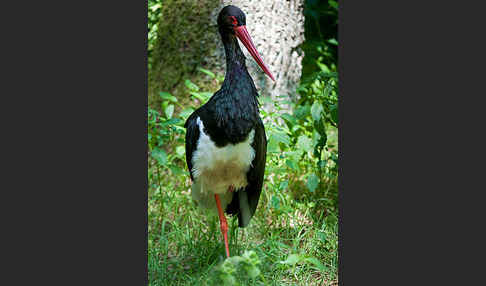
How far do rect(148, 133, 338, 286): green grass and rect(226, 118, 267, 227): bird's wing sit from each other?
46 millimetres

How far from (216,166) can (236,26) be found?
2.75 feet

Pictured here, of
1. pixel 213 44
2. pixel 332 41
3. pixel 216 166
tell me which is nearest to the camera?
pixel 216 166

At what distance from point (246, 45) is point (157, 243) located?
1318mm

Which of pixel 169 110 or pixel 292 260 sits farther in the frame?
pixel 169 110

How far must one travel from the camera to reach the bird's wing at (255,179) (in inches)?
150

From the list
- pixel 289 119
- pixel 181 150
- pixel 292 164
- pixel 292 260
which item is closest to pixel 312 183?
pixel 292 164

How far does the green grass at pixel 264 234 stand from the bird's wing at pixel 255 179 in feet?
0.15

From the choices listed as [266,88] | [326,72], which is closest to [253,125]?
[266,88]

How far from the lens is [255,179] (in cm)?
388

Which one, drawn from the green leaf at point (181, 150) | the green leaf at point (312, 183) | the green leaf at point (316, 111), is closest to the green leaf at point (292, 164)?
the green leaf at point (312, 183)

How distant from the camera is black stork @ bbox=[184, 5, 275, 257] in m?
3.73

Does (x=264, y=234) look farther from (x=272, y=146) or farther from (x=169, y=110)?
(x=169, y=110)

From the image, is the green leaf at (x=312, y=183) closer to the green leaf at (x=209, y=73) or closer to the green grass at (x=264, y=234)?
the green grass at (x=264, y=234)

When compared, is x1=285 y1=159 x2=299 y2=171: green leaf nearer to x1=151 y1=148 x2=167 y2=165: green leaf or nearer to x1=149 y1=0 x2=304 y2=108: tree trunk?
x1=149 y1=0 x2=304 y2=108: tree trunk
